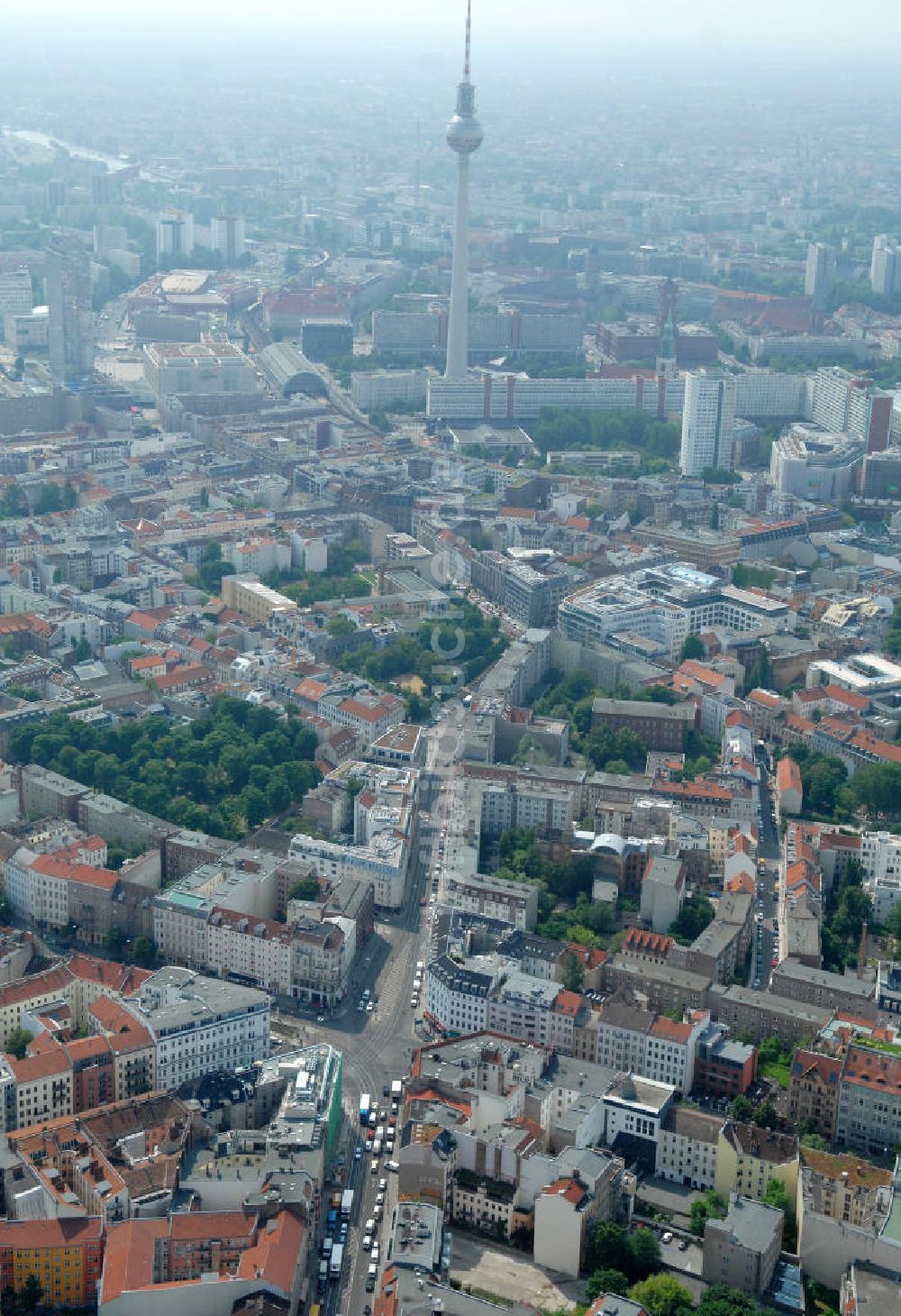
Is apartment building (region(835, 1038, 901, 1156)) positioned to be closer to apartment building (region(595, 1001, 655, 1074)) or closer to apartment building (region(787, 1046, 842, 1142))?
apartment building (region(787, 1046, 842, 1142))

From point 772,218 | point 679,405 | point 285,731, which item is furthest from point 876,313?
point 285,731

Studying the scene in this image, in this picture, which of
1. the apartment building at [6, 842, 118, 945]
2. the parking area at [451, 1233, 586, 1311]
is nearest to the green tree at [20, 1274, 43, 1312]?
the parking area at [451, 1233, 586, 1311]

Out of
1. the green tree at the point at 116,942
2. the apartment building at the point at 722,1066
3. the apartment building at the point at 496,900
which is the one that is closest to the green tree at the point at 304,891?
the apartment building at the point at 496,900

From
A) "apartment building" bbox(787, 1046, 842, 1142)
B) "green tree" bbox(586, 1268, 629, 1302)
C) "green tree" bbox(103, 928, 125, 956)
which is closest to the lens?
"green tree" bbox(586, 1268, 629, 1302)

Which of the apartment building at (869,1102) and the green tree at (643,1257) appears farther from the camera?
the apartment building at (869,1102)

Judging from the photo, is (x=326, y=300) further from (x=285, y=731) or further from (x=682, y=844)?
(x=682, y=844)

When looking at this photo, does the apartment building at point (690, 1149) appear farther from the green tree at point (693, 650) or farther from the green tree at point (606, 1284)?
the green tree at point (693, 650)
